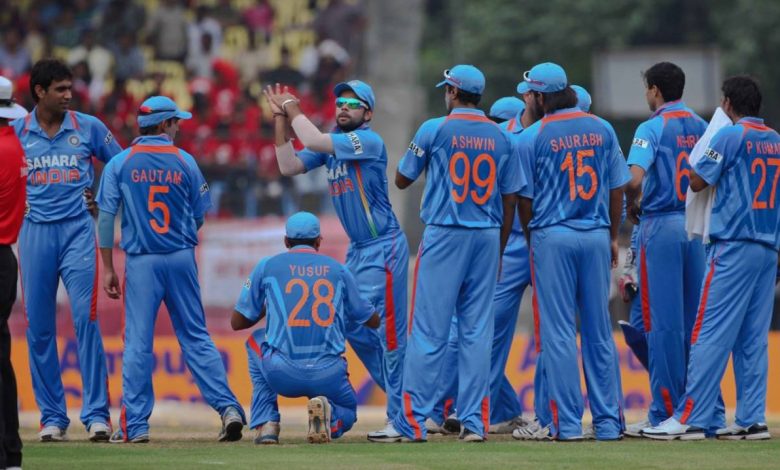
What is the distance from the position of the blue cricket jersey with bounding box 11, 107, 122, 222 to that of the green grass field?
1767 millimetres

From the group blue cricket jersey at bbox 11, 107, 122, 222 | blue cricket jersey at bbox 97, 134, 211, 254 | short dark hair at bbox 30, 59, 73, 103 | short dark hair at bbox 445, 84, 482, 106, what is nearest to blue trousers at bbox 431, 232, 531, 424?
short dark hair at bbox 445, 84, 482, 106

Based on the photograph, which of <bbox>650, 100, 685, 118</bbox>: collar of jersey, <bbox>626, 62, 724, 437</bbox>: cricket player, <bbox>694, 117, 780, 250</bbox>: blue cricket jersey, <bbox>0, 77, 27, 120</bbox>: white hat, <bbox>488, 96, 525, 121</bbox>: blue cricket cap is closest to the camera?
<bbox>0, 77, 27, 120</bbox>: white hat

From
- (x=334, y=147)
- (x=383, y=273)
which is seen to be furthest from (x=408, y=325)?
(x=334, y=147)

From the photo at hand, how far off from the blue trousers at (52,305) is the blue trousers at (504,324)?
8.72 feet

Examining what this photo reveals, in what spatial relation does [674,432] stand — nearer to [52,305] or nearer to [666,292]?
[666,292]

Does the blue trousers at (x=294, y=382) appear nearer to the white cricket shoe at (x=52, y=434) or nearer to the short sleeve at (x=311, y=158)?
the short sleeve at (x=311, y=158)

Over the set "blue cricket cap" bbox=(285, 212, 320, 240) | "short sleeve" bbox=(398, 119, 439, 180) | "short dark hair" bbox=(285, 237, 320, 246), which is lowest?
"short dark hair" bbox=(285, 237, 320, 246)

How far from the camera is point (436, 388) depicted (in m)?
11.6

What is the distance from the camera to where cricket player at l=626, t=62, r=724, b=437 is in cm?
1229

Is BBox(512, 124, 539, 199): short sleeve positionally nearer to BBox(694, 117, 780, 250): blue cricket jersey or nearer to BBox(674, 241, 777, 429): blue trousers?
A: BBox(694, 117, 780, 250): blue cricket jersey

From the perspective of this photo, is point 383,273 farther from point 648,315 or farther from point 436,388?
point 648,315

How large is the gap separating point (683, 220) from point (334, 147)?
2648mm

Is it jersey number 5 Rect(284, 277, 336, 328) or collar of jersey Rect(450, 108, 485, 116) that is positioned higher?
collar of jersey Rect(450, 108, 485, 116)

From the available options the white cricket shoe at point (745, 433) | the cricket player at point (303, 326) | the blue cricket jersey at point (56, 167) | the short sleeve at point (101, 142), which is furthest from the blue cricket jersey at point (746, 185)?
the blue cricket jersey at point (56, 167)
